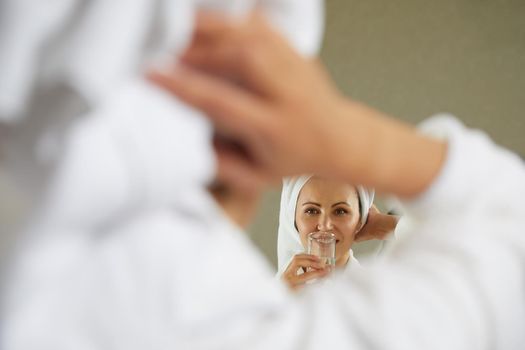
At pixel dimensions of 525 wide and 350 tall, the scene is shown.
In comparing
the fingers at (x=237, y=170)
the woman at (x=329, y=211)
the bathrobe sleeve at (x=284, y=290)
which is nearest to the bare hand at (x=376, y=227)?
the woman at (x=329, y=211)

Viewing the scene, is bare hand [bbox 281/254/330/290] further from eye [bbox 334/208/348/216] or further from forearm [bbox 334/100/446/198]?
forearm [bbox 334/100/446/198]

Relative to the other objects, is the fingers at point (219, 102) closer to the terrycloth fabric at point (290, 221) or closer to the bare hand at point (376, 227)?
the bare hand at point (376, 227)

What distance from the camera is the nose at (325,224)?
1763 millimetres

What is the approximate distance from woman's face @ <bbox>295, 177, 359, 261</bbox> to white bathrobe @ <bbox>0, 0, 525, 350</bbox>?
133 centimetres

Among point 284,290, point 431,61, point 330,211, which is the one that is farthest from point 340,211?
point 284,290

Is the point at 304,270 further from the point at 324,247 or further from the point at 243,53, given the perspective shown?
the point at 243,53

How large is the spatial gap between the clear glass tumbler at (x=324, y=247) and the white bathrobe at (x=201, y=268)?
1.21 metres

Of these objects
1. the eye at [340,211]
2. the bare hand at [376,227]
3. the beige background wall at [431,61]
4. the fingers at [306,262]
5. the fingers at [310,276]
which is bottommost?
the fingers at [310,276]

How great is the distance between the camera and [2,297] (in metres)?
0.29

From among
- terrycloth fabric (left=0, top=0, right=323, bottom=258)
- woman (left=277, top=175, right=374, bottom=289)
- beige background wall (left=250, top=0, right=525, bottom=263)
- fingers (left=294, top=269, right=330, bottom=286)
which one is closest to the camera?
terrycloth fabric (left=0, top=0, right=323, bottom=258)

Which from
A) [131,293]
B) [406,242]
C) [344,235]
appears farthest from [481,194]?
[344,235]

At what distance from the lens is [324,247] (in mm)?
1628

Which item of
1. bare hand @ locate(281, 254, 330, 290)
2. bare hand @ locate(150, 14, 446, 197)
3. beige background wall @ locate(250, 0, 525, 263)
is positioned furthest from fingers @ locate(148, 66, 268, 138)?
beige background wall @ locate(250, 0, 525, 263)

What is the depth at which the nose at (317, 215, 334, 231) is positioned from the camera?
5.78ft
